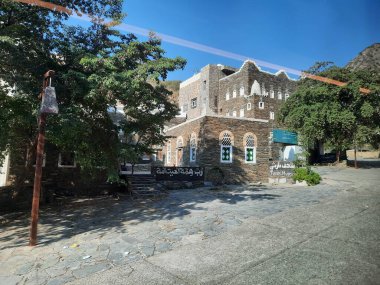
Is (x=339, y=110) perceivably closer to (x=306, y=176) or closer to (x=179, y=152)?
(x=306, y=176)

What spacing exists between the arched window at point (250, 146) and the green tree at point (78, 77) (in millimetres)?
8798

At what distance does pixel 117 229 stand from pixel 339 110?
27995mm

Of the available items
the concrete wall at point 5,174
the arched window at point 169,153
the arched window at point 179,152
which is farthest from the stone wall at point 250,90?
the concrete wall at point 5,174

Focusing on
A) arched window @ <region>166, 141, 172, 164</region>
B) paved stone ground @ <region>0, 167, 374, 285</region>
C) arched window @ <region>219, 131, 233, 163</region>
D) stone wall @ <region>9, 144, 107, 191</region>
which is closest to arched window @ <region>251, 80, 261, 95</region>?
arched window @ <region>166, 141, 172, 164</region>

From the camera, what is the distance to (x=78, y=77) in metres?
10.9

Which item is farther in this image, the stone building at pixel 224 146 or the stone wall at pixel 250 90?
the stone wall at pixel 250 90

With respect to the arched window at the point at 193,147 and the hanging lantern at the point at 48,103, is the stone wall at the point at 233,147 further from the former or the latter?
the hanging lantern at the point at 48,103

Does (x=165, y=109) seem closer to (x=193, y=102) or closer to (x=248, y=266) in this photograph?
(x=248, y=266)

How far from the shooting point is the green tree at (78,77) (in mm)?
10625

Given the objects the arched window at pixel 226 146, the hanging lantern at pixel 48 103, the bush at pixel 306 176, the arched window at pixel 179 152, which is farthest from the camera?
the arched window at pixel 179 152

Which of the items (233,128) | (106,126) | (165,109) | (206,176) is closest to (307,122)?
(233,128)

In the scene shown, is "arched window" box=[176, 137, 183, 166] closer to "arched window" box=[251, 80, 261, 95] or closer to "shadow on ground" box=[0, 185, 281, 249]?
"shadow on ground" box=[0, 185, 281, 249]

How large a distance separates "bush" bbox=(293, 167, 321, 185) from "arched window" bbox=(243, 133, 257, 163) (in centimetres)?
311

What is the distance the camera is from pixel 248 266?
6074 millimetres
